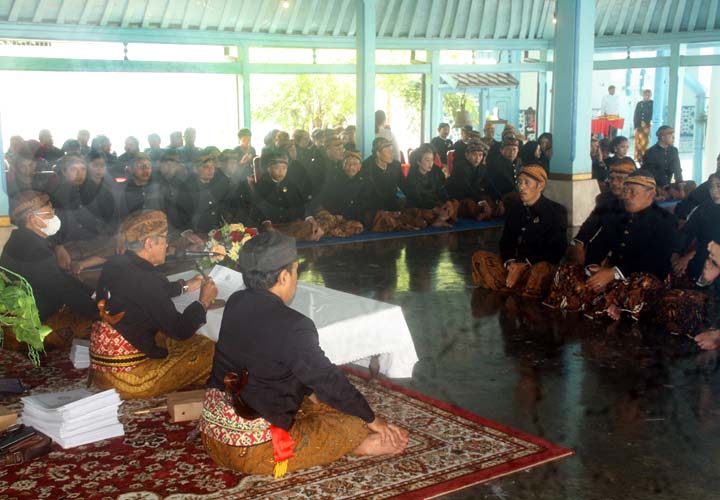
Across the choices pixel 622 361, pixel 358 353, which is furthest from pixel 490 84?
pixel 358 353

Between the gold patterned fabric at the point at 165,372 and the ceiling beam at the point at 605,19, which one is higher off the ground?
the ceiling beam at the point at 605,19

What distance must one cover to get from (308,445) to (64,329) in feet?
9.24

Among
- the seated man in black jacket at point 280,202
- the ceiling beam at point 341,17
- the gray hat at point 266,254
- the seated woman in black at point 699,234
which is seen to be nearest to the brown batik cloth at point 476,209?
the seated man in black jacket at point 280,202

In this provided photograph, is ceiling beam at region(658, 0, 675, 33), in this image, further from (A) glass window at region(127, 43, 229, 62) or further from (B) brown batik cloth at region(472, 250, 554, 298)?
(B) brown batik cloth at region(472, 250, 554, 298)

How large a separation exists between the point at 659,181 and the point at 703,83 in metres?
7.63

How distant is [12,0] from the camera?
11.4 m

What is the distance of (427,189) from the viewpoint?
11.2 m

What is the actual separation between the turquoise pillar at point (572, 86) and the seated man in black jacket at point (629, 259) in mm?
4593

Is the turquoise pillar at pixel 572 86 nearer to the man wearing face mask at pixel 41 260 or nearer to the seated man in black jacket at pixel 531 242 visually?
the seated man in black jacket at pixel 531 242

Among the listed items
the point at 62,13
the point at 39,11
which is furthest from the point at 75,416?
the point at 62,13

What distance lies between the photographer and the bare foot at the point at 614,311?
20.7ft

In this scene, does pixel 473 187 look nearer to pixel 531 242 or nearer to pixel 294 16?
pixel 294 16

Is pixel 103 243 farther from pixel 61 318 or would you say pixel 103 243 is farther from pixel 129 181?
pixel 61 318

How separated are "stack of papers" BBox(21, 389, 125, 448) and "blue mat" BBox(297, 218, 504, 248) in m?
5.82
